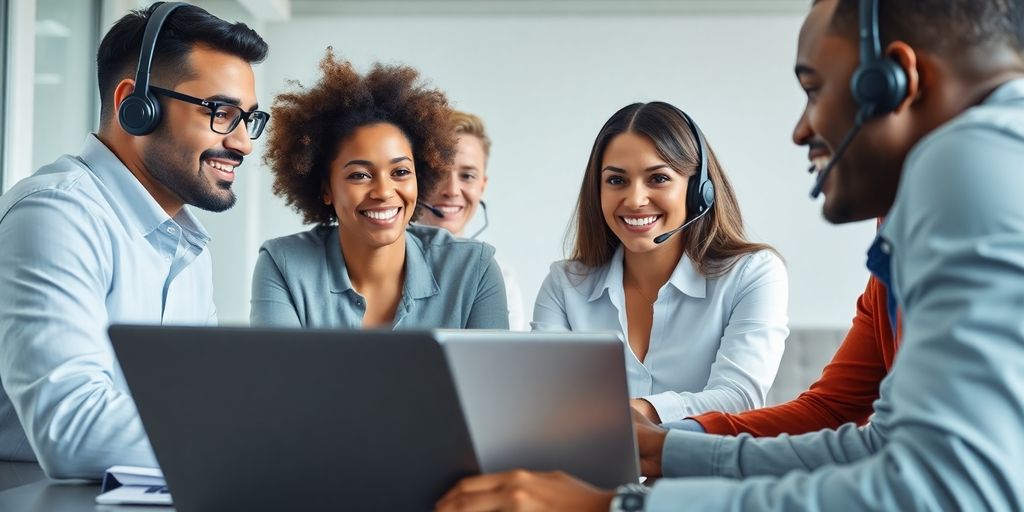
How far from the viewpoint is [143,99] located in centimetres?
165

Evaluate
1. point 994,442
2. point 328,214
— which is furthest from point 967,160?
point 328,214

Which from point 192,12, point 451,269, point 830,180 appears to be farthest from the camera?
point 451,269

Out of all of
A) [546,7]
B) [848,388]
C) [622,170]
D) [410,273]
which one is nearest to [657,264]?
[622,170]

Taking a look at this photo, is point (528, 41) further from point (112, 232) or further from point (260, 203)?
point (112, 232)

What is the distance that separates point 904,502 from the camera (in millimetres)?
657

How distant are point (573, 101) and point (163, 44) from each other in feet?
10.5

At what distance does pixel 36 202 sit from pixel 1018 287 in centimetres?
133

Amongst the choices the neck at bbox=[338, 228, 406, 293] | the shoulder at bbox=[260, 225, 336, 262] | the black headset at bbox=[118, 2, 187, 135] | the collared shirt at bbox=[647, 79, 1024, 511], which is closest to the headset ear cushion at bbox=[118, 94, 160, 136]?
the black headset at bbox=[118, 2, 187, 135]

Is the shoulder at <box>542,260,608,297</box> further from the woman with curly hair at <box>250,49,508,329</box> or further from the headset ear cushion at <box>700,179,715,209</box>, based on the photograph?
the headset ear cushion at <box>700,179,715,209</box>

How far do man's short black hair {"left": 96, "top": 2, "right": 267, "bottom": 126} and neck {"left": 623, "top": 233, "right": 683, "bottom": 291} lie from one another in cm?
111

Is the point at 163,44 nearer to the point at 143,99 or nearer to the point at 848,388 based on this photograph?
the point at 143,99

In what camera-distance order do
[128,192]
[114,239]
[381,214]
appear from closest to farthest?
[114,239] → [128,192] → [381,214]

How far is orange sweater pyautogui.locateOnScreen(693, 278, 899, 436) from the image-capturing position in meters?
1.45

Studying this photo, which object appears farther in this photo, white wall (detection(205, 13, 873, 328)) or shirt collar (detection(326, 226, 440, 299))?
white wall (detection(205, 13, 873, 328))
